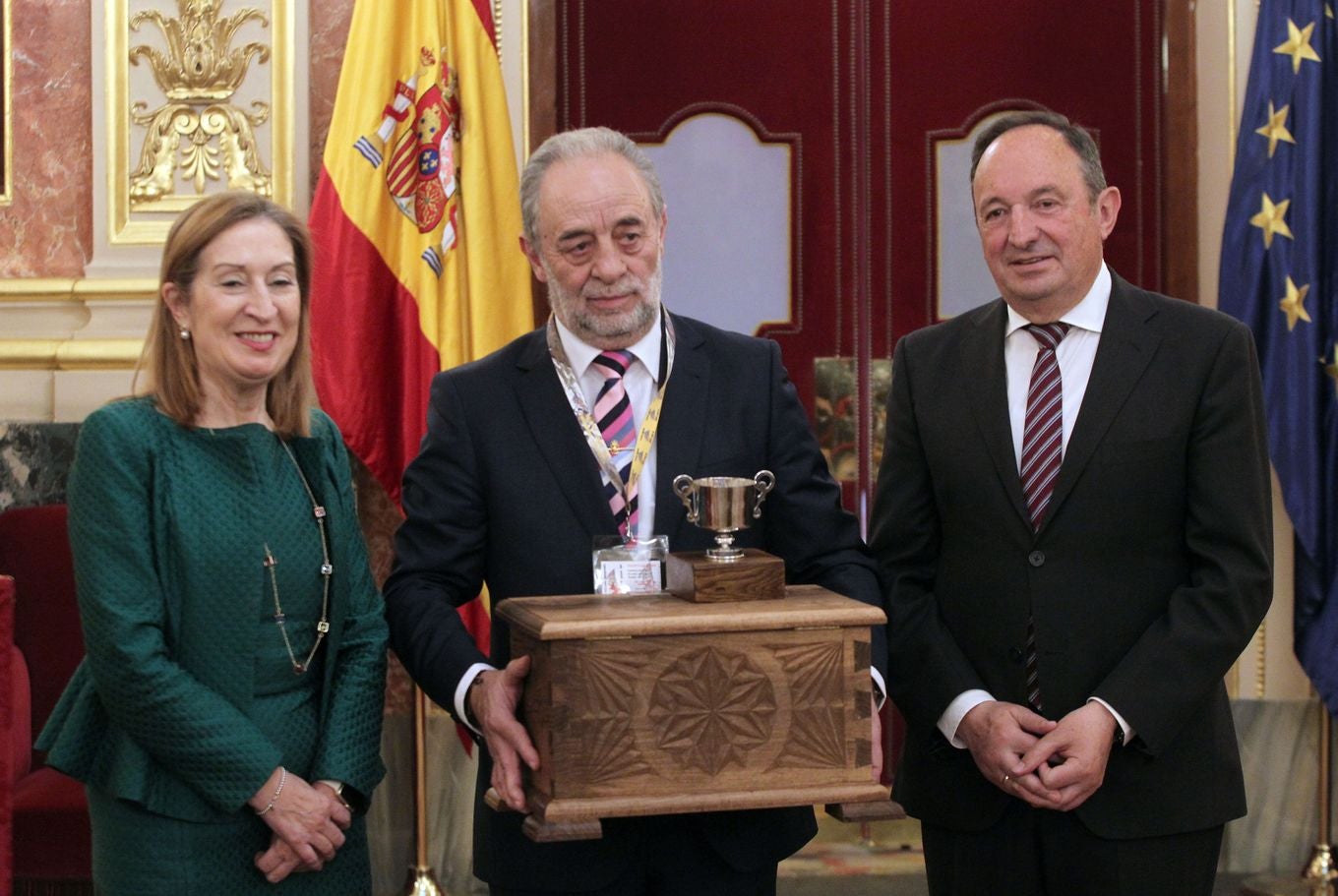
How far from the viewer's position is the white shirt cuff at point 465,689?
2.22 m

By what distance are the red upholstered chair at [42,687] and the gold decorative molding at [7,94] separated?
1.03 meters

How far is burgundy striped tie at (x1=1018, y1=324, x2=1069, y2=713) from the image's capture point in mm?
2449

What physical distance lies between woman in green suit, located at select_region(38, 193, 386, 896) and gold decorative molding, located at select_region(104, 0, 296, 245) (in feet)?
6.98

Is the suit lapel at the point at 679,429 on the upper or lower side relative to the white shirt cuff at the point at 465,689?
upper

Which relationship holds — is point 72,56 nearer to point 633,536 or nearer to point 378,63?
point 378,63

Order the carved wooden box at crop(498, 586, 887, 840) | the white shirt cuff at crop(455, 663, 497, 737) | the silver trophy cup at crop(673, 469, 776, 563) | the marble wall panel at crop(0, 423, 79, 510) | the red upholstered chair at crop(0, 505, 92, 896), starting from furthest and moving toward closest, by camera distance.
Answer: the marble wall panel at crop(0, 423, 79, 510) → the red upholstered chair at crop(0, 505, 92, 896) → the white shirt cuff at crop(455, 663, 497, 737) → the silver trophy cup at crop(673, 469, 776, 563) → the carved wooden box at crop(498, 586, 887, 840)

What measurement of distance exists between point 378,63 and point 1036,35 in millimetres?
2176

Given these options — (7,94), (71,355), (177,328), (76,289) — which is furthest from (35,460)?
(177,328)

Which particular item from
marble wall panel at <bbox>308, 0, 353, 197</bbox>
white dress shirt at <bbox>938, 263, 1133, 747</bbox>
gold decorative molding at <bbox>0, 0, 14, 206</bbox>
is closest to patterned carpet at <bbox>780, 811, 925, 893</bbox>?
white dress shirt at <bbox>938, 263, 1133, 747</bbox>

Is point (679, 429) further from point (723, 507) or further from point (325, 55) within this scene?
point (325, 55)

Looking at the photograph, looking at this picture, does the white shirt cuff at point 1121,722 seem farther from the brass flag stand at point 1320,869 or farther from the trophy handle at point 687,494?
the brass flag stand at point 1320,869

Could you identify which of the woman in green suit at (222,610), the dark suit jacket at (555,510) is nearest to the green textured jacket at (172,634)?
the woman in green suit at (222,610)

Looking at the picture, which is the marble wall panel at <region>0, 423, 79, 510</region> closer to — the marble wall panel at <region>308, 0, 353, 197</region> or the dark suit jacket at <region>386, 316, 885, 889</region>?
the marble wall panel at <region>308, 0, 353, 197</region>

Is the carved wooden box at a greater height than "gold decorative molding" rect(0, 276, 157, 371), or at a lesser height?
lesser
